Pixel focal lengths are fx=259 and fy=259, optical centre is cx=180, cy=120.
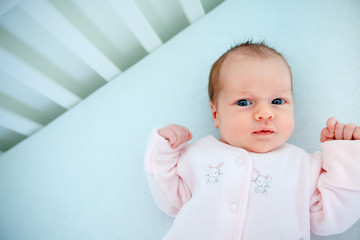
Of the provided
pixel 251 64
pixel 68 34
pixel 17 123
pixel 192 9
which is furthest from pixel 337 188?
pixel 17 123

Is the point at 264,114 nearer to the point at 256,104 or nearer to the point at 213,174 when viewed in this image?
the point at 256,104

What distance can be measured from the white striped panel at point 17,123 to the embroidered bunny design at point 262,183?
0.93m

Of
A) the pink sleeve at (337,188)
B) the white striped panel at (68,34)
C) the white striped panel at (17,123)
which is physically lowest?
the pink sleeve at (337,188)

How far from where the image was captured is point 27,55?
96cm

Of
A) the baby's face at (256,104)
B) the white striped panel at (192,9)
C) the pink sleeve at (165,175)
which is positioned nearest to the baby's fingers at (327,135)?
the baby's face at (256,104)

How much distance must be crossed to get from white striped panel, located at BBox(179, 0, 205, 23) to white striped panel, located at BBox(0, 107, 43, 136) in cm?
80

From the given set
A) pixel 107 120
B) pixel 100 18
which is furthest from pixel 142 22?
pixel 107 120

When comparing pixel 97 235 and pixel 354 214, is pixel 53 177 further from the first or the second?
pixel 354 214

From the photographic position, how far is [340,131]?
0.74 metres

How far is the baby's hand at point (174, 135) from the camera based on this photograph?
791mm

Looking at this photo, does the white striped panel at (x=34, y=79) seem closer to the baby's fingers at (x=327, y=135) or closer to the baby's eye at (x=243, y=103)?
the baby's eye at (x=243, y=103)

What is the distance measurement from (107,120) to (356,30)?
41.0 inches

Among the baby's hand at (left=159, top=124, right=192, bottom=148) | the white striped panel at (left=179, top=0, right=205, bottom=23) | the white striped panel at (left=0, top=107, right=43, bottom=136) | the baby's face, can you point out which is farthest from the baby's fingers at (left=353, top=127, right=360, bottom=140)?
the white striped panel at (left=0, top=107, right=43, bottom=136)

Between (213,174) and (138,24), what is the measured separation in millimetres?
640
